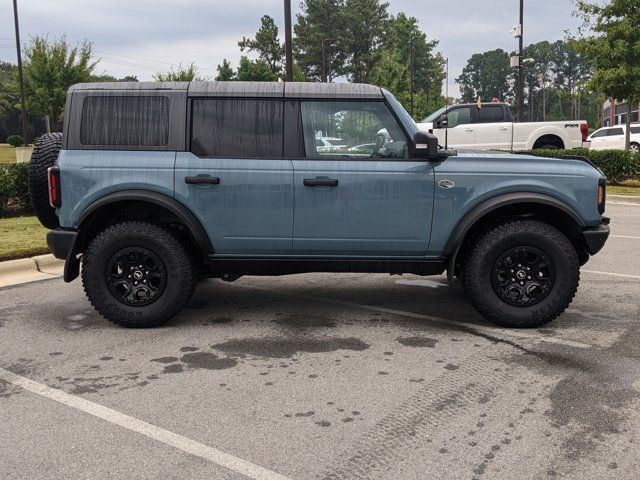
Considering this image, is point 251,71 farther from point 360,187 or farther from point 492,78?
point 492,78

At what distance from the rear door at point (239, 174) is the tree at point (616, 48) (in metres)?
17.2

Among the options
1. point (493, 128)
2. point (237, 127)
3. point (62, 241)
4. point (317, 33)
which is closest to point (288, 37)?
point (493, 128)

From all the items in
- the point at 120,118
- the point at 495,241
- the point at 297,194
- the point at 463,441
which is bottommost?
the point at 463,441

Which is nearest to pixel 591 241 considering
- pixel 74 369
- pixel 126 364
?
pixel 126 364

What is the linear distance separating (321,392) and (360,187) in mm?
1819

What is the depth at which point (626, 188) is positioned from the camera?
17.1 meters

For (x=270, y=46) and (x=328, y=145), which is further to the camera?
(x=270, y=46)

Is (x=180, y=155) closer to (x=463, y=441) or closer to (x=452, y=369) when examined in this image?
(x=452, y=369)

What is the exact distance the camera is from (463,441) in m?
3.15

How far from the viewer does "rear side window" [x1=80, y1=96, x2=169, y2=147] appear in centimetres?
506

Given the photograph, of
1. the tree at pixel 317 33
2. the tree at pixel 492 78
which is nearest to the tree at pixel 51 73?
the tree at pixel 317 33

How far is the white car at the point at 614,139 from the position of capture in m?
28.4

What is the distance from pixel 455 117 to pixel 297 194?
588 inches

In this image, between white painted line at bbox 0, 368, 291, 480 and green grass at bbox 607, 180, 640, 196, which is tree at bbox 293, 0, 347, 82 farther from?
white painted line at bbox 0, 368, 291, 480
